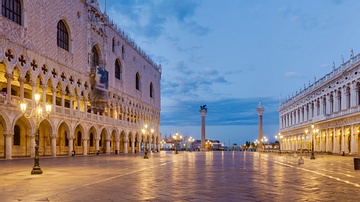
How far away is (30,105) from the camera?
33.4m

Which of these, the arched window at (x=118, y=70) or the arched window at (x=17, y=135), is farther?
the arched window at (x=118, y=70)

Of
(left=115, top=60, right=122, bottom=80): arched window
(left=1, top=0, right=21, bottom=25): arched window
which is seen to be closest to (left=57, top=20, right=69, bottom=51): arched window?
(left=1, top=0, right=21, bottom=25): arched window

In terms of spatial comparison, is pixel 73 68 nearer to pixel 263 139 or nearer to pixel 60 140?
pixel 60 140

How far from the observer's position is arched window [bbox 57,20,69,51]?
132ft

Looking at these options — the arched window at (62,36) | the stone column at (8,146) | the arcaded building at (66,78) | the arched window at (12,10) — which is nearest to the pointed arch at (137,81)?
the arcaded building at (66,78)

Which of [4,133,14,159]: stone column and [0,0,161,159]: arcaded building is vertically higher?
[0,0,161,159]: arcaded building

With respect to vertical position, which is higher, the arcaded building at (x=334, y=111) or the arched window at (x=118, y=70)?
the arched window at (x=118, y=70)

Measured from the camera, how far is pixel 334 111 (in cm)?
5219

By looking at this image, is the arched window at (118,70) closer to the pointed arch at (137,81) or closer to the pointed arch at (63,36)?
the pointed arch at (137,81)

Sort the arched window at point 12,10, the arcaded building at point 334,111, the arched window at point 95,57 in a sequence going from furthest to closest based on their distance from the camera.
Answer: the arched window at point 95,57, the arcaded building at point 334,111, the arched window at point 12,10

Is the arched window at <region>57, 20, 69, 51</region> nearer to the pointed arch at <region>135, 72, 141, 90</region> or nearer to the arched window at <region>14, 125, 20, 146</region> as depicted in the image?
the arched window at <region>14, 125, 20, 146</region>

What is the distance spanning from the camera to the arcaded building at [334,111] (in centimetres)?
4446

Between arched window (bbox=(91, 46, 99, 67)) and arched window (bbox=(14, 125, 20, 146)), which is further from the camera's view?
arched window (bbox=(91, 46, 99, 67))

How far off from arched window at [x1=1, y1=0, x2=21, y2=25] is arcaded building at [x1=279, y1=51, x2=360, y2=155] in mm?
27818
